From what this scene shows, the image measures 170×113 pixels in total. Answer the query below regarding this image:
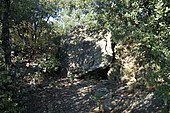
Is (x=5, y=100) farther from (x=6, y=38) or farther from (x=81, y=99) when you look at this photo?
(x=81, y=99)

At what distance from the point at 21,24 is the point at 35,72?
149 inches

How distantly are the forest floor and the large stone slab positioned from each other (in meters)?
1.02

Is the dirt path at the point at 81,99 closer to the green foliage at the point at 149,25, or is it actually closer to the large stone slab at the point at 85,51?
the large stone slab at the point at 85,51

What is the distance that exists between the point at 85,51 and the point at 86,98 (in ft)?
14.4

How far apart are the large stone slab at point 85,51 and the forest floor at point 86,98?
1.02m

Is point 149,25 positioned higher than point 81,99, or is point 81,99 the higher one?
point 149,25

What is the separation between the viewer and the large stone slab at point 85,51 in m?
16.1

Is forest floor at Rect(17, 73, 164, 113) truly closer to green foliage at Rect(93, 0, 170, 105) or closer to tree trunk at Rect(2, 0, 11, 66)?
green foliage at Rect(93, 0, 170, 105)

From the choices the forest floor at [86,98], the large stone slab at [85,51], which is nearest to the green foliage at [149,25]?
the forest floor at [86,98]

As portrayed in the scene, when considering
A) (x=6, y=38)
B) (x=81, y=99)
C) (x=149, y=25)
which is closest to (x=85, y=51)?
(x=81, y=99)

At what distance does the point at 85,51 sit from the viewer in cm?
1717

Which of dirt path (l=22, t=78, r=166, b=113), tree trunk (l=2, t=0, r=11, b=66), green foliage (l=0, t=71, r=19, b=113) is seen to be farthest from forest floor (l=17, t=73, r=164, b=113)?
tree trunk (l=2, t=0, r=11, b=66)

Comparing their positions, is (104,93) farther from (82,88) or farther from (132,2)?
(132,2)

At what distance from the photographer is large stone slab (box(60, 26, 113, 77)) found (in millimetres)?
16094
